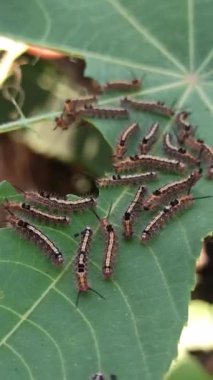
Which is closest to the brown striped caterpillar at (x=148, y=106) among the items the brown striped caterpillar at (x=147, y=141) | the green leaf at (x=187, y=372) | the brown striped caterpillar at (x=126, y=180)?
the brown striped caterpillar at (x=147, y=141)

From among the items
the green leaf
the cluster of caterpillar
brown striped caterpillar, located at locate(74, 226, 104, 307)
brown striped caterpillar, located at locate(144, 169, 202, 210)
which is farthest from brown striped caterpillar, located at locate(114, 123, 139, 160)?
the green leaf

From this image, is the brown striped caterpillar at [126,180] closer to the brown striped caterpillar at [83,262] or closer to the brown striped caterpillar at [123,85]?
the brown striped caterpillar at [83,262]

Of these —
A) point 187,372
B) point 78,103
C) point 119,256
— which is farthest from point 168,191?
point 187,372

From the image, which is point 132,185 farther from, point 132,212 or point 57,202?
point 57,202

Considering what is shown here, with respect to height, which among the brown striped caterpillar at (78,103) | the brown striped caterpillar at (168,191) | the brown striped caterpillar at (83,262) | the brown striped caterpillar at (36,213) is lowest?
the brown striped caterpillar at (83,262)

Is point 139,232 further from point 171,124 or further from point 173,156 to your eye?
point 171,124

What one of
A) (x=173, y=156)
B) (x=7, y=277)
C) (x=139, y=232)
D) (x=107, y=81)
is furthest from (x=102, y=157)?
(x=7, y=277)

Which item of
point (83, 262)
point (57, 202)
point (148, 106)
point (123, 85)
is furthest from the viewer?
point (123, 85)

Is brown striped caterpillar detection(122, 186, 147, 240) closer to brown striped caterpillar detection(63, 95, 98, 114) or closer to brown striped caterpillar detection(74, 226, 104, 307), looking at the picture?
brown striped caterpillar detection(74, 226, 104, 307)
